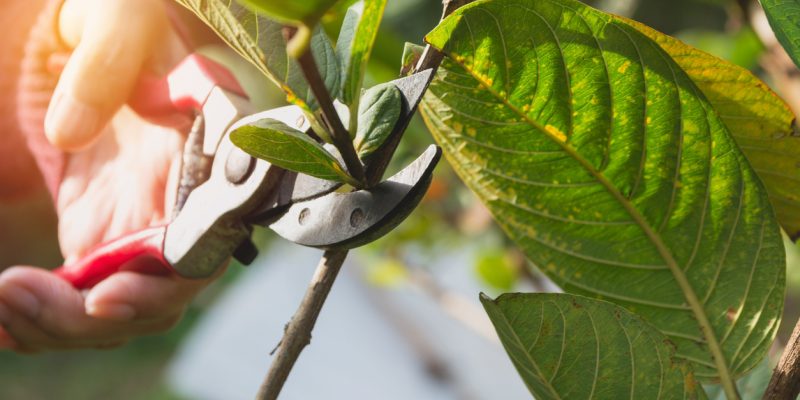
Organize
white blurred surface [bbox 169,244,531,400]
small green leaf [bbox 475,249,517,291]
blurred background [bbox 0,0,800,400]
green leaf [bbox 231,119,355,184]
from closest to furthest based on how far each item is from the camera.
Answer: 1. green leaf [bbox 231,119,355,184]
2. small green leaf [bbox 475,249,517,291]
3. blurred background [bbox 0,0,800,400]
4. white blurred surface [bbox 169,244,531,400]

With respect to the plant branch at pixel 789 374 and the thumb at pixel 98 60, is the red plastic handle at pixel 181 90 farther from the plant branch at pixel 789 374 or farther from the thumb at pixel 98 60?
the plant branch at pixel 789 374

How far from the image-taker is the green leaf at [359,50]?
0.30 meters

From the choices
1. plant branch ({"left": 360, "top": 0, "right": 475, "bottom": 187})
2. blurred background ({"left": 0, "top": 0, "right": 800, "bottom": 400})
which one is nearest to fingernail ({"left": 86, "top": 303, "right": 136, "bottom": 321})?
plant branch ({"left": 360, "top": 0, "right": 475, "bottom": 187})

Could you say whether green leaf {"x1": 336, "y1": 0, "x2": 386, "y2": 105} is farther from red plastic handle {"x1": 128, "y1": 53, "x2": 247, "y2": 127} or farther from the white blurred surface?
the white blurred surface

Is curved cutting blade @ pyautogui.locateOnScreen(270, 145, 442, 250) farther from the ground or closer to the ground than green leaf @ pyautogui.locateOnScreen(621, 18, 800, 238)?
closer to the ground

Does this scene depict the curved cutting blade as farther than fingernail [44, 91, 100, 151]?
No

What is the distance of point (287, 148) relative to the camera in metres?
0.34

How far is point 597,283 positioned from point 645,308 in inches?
1.2

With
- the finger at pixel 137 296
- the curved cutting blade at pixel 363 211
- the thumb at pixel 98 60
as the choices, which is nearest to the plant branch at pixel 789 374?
the curved cutting blade at pixel 363 211

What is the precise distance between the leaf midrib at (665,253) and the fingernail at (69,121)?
0.36 m

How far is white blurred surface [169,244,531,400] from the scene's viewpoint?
281 cm

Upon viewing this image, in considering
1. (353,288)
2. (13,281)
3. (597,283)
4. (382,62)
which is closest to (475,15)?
(597,283)

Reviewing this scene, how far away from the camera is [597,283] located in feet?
1.45

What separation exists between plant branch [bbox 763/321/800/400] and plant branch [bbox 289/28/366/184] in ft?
0.68
